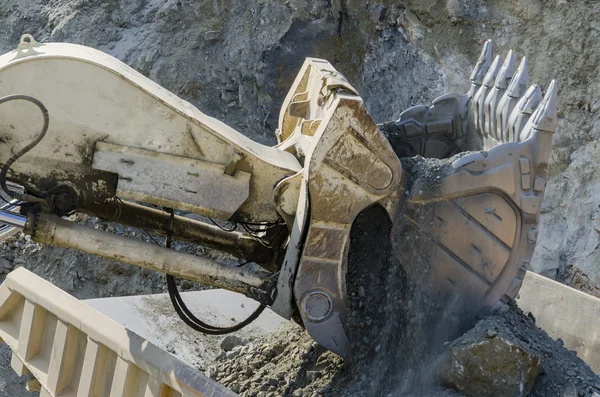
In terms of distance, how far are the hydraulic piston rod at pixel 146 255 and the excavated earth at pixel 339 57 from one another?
2.89 meters

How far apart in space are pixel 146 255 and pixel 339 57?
3975 mm

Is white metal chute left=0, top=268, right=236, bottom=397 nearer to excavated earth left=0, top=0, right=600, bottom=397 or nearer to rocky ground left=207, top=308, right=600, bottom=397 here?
rocky ground left=207, top=308, right=600, bottom=397

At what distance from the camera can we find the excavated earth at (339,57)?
5883 mm

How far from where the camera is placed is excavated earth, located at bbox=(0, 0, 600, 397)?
232 inches

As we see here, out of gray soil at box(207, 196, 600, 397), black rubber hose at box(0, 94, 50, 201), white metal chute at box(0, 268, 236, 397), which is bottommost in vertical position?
white metal chute at box(0, 268, 236, 397)

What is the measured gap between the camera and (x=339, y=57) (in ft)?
22.6

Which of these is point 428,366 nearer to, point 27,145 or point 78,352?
point 78,352

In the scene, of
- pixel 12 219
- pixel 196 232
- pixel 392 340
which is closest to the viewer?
pixel 12 219

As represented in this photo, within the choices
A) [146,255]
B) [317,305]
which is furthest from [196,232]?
[317,305]

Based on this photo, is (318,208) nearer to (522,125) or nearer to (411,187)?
(411,187)

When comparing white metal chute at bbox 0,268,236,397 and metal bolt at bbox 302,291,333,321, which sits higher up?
metal bolt at bbox 302,291,333,321

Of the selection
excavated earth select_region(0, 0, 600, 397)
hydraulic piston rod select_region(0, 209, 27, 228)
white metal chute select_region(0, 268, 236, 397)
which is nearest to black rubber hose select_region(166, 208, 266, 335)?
white metal chute select_region(0, 268, 236, 397)

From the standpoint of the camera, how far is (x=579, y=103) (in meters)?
5.93

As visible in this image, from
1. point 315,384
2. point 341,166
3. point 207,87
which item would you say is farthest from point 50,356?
point 207,87
